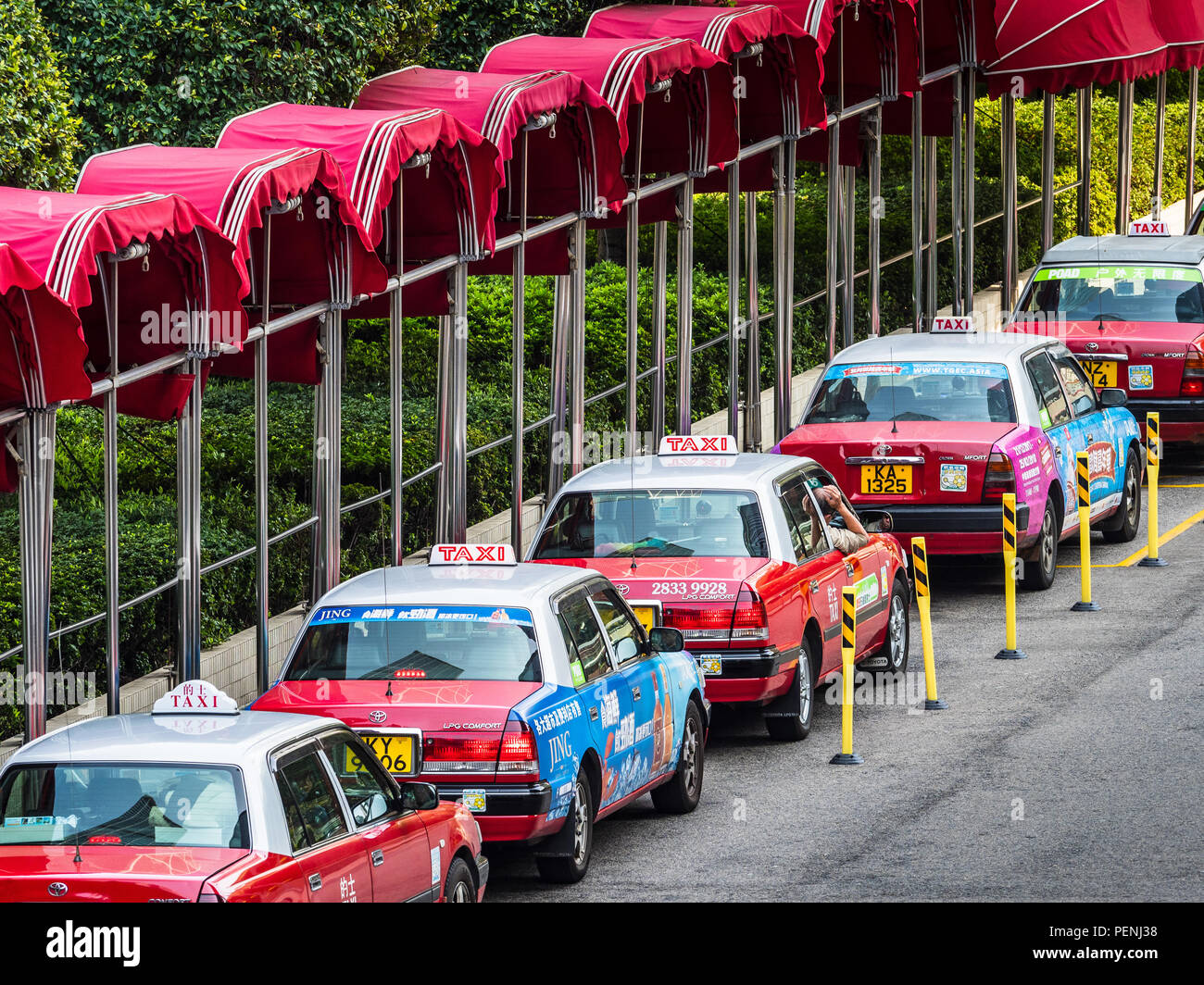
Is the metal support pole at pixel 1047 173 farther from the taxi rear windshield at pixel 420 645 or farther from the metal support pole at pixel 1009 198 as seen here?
the taxi rear windshield at pixel 420 645

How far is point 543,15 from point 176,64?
5.47m

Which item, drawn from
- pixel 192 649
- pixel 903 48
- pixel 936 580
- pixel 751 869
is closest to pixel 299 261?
pixel 192 649

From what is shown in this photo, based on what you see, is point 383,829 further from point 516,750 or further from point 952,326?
point 952,326

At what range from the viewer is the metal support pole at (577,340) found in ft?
60.1

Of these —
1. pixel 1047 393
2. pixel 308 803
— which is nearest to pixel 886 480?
pixel 1047 393

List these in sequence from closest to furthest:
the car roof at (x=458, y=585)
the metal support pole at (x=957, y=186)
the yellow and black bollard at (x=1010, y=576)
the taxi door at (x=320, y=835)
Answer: the taxi door at (x=320, y=835)
the car roof at (x=458, y=585)
the yellow and black bollard at (x=1010, y=576)
the metal support pole at (x=957, y=186)

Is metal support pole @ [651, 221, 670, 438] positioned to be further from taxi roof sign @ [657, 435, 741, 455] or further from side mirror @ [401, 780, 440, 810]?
side mirror @ [401, 780, 440, 810]

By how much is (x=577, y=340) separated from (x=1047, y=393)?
3.91m

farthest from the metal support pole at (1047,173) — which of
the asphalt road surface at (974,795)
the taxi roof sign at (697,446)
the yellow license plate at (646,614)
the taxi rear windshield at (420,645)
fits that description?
the taxi rear windshield at (420,645)

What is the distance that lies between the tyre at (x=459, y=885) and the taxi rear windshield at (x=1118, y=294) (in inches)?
568

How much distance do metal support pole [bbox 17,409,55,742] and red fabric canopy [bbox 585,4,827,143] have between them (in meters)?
9.95

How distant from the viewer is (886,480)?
1677 cm

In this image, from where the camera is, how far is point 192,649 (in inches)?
493

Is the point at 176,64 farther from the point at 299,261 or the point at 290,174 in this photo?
the point at 290,174
